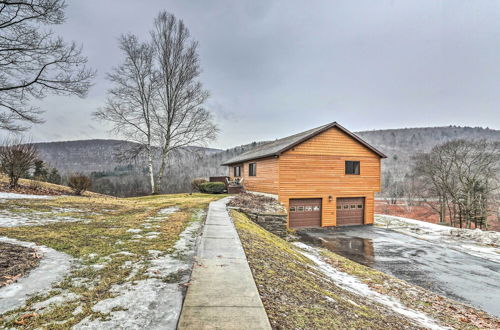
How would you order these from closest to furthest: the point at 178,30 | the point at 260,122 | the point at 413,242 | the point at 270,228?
1. the point at 270,228
2. the point at 413,242
3. the point at 178,30
4. the point at 260,122

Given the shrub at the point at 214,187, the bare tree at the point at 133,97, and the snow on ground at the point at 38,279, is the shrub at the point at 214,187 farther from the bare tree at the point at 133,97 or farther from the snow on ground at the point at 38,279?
the snow on ground at the point at 38,279

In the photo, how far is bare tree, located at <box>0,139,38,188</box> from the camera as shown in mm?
14102

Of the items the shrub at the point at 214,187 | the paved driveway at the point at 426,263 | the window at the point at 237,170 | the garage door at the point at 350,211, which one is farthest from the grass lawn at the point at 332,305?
the window at the point at 237,170

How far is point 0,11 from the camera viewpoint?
29.8 ft

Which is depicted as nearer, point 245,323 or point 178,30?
point 245,323

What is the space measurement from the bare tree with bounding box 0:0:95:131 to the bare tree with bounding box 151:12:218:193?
11.6m

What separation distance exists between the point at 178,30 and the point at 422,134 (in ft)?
356

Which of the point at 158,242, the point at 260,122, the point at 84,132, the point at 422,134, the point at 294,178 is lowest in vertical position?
the point at 158,242

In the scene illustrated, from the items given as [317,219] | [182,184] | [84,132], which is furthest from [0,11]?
[182,184]

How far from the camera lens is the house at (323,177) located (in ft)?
51.6

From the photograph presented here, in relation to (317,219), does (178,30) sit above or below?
above

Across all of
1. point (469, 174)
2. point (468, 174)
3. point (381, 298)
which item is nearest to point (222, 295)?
point (381, 298)

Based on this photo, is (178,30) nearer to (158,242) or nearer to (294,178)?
(294,178)

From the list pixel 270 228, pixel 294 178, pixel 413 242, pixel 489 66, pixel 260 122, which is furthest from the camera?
pixel 260 122
